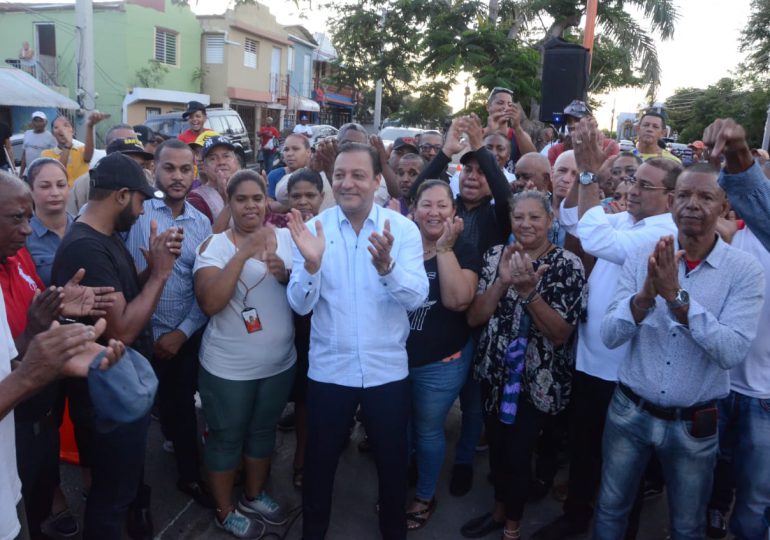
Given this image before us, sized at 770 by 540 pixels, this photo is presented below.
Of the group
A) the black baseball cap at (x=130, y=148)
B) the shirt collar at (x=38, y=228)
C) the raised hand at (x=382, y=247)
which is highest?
the black baseball cap at (x=130, y=148)

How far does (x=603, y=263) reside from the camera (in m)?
2.97

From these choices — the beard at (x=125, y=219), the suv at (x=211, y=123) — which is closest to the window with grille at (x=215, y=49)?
the suv at (x=211, y=123)

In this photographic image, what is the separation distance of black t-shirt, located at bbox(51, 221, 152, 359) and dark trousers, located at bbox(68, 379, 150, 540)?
47cm

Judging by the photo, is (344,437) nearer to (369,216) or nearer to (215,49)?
(369,216)

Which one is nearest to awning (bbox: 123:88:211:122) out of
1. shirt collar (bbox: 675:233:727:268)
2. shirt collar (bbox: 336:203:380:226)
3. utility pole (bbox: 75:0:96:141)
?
utility pole (bbox: 75:0:96:141)

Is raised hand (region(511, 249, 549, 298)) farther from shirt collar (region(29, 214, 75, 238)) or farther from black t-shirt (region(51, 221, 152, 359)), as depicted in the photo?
shirt collar (region(29, 214, 75, 238))

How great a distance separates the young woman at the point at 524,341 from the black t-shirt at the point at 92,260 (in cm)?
174

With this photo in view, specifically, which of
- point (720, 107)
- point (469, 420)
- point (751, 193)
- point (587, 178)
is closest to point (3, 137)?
point (469, 420)

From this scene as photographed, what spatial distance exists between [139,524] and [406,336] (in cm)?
172

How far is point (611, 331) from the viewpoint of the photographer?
243 centimetres

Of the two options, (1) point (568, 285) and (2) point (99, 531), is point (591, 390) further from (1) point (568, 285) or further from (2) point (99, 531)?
(2) point (99, 531)

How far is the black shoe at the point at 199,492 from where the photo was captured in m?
3.24

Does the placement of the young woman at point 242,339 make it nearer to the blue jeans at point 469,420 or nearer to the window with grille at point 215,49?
the blue jeans at point 469,420

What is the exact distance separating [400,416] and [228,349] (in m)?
0.94
